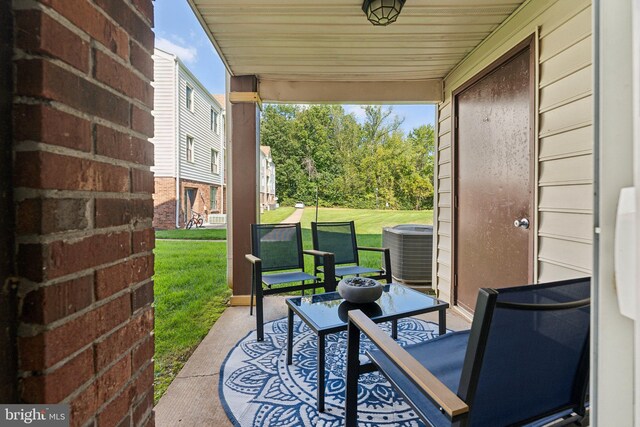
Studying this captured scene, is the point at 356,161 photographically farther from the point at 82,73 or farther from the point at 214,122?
the point at 82,73

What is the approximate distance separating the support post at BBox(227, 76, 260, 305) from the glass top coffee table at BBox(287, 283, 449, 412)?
4.49ft

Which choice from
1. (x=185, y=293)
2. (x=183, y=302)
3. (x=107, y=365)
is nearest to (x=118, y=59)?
(x=107, y=365)

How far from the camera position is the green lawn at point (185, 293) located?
93.9 inches

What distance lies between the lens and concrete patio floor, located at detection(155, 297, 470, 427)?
1.68 meters

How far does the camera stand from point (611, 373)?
0.37 meters

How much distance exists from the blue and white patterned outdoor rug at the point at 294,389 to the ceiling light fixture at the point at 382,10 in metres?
2.35

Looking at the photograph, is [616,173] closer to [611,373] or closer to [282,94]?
[611,373]

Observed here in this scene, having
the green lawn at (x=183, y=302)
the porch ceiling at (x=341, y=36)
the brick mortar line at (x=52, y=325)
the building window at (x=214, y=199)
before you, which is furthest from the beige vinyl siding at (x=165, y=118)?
the brick mortar line at (x=52, y=325)

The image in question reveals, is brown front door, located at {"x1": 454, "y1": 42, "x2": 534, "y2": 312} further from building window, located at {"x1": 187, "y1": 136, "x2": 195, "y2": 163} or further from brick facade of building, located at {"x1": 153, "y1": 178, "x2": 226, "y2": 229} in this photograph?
building window, located at {"x1": 187, "y1": 136, "x2": 195, "y2": 163}

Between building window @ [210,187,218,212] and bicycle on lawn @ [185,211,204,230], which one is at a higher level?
building window @ [210,187,218,212]

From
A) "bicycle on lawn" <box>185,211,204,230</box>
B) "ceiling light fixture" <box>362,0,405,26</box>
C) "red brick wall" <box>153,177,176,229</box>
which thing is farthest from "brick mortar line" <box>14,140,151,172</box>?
"bicycle on lawn" <box>185,211,204,230</box>

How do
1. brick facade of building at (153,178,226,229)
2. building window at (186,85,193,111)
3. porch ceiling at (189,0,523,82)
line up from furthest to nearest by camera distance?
building window at (186,85,193,111) < brick facade of building at (153,178,226,229) < porch ceiling at (189,0,523,82)

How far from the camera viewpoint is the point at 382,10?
6.77ft

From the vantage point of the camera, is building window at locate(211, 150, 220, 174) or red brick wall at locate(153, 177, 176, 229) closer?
red brick wall at locate(153, 177, 176, 229)
